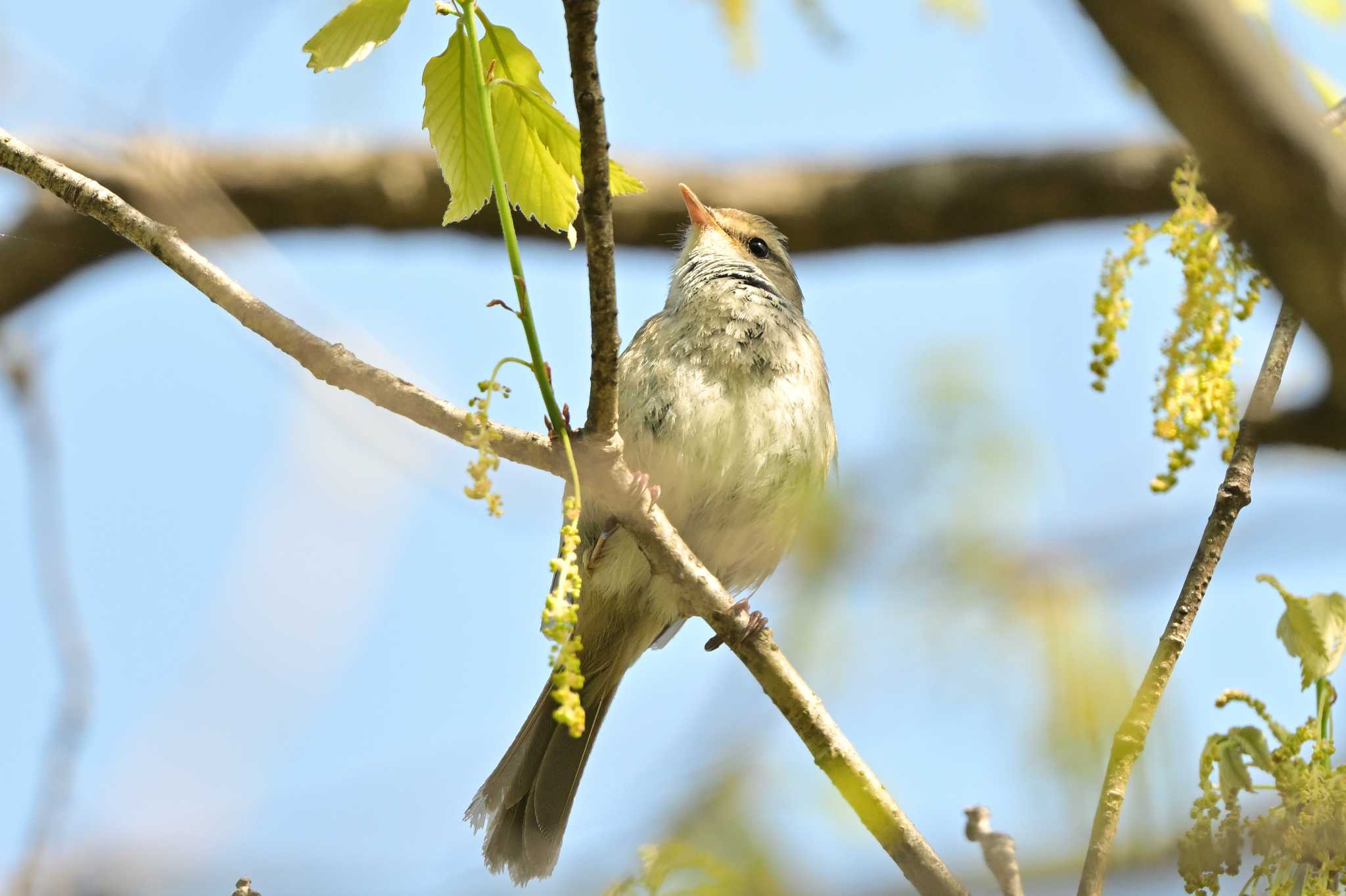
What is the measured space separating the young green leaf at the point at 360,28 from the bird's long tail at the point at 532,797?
8.47 feet

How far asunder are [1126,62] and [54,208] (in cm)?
724

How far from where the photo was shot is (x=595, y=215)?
2.42 meters

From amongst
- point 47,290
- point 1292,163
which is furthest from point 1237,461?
point 47,290

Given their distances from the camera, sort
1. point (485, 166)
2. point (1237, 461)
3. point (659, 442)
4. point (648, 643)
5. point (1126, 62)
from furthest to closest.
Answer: point (648, 643)
point (659, 442)
point (1237, 461)
point (485, 166)
point (1126, 62)

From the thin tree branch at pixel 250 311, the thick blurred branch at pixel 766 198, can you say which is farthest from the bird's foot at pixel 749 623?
the thick blurred branch at pixel 766 198

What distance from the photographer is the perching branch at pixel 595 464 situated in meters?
2.63

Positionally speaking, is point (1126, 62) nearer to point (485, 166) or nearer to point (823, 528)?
point (485, 166)

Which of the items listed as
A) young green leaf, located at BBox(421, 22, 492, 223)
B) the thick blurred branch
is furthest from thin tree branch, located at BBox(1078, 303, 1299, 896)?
the thick blurred branch

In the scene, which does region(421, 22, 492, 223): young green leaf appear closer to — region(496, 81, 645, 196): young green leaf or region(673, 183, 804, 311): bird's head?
region(496, 81, 645, 196): young green leaf

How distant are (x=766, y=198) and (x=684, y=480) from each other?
12.3 ft

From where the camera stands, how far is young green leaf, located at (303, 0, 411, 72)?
7.46 ft

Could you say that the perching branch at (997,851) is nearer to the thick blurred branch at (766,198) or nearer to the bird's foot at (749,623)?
the bird's foot at (749,623)

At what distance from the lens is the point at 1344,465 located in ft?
9.22

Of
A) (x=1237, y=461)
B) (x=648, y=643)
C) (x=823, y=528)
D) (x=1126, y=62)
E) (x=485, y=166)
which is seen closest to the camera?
(x=1126, y=62)
